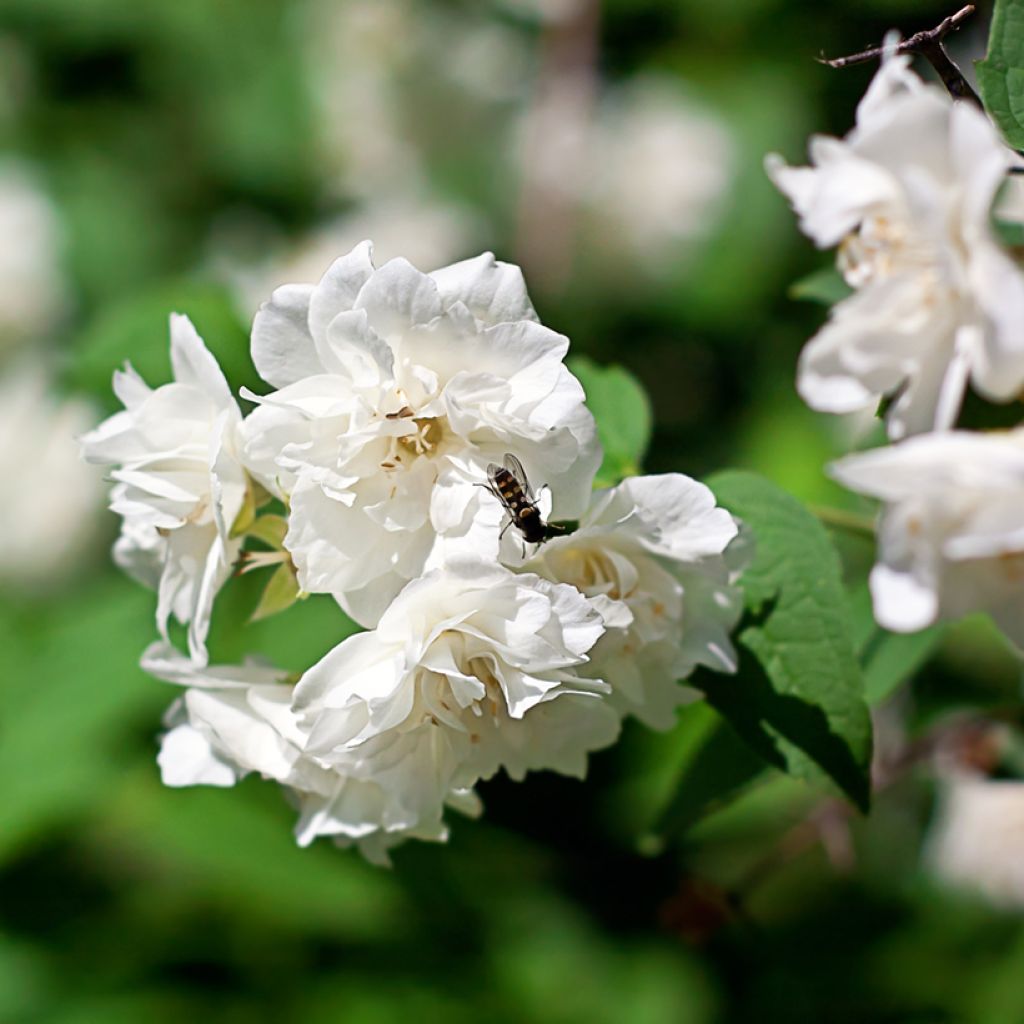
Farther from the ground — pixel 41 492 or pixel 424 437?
pixel 424 437

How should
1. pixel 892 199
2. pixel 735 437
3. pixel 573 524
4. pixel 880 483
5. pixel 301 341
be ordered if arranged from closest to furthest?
pixel 880 483 < pixel 892 199 < pixel 301 341 < pixel 573 524 < pixel 735 437

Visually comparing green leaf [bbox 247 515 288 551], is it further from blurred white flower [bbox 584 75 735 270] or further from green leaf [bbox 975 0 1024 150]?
blurred white flower [bbox 584 75 735 270]

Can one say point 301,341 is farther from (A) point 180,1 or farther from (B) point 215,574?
(A) point 180,1

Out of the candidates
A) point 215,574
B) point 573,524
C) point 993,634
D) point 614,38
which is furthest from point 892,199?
point 614,38

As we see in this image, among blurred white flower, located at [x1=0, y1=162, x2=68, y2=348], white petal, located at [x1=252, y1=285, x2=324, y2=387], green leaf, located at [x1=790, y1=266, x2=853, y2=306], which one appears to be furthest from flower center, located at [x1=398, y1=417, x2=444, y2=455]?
blurred white flower, located at [x1=0, y1=162, x2=68, y2=348]

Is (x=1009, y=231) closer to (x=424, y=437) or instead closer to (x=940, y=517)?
(x=940, y=517)

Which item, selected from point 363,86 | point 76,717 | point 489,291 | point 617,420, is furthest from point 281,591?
point 363,86
